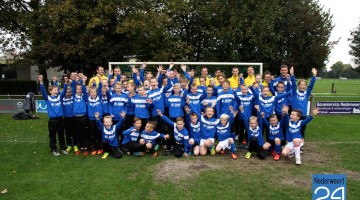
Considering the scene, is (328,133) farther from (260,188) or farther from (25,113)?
(25,113)

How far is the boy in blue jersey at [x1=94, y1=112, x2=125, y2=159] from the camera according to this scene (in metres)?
6.77

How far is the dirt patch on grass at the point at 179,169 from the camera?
216 inches

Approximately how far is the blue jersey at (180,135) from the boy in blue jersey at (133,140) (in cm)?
67

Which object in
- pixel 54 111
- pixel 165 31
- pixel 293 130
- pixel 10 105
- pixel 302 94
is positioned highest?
pixel 165 31

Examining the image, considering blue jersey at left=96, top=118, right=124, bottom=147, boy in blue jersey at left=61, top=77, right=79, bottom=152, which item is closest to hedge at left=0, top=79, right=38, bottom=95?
boy in blue jersey at left=61, top=77, right=79, bottom=152

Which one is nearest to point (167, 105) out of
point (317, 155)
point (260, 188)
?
point (260, 188)

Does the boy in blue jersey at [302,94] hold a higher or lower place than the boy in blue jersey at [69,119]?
higher

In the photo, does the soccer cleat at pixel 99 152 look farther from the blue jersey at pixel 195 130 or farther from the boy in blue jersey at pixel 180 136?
the blue jersey at pixel 195 130

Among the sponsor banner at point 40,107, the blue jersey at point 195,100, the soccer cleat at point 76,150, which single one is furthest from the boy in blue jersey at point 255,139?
the sponsor banner at point 40,107

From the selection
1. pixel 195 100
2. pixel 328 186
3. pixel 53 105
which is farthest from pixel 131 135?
pixel 328 186

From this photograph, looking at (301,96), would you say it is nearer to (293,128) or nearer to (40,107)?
(293,128)

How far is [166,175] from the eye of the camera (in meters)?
5.59

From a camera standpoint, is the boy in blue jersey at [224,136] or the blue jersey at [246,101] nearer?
the boy in blue jersey at [224,136]

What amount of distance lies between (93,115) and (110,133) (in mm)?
639
